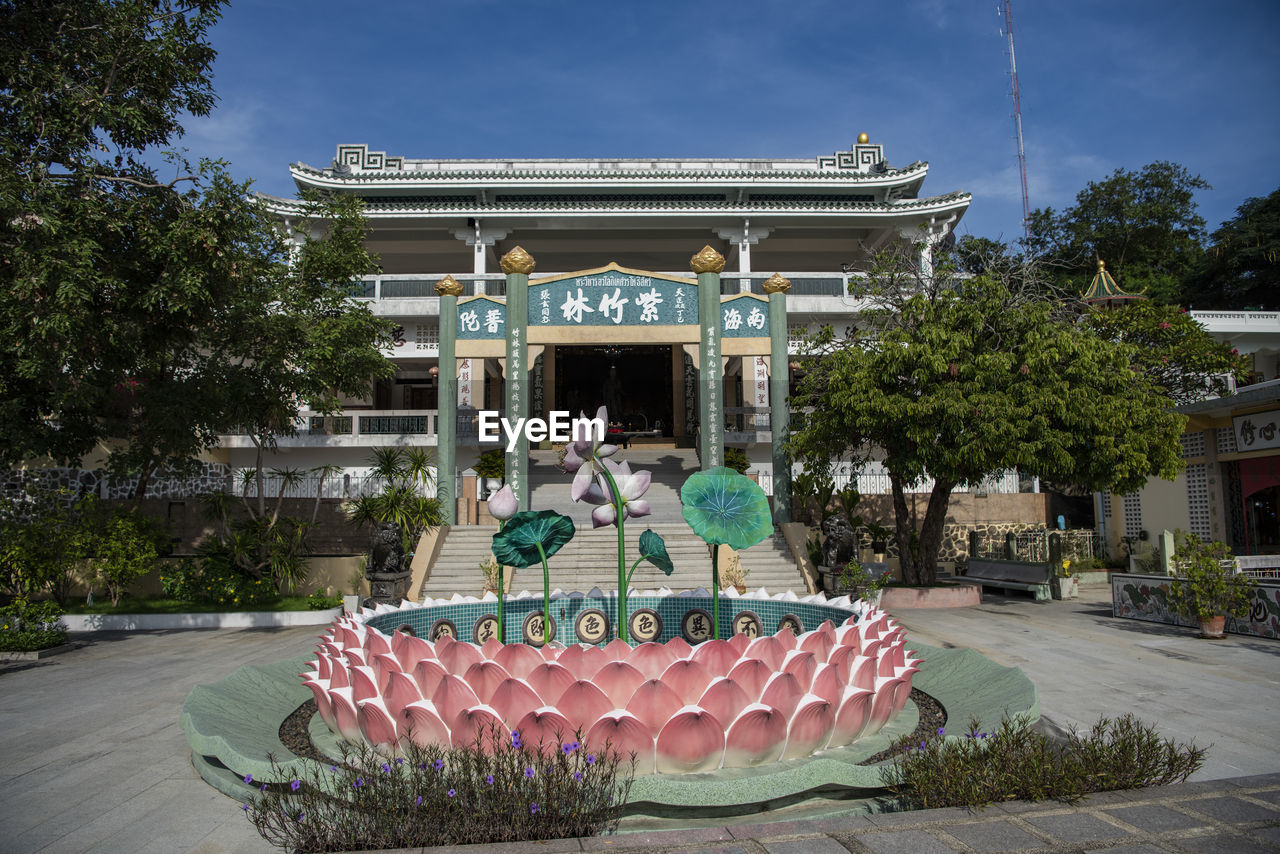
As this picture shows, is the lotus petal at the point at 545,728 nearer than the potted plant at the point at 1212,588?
Yes

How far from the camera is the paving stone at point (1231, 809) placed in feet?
10.7

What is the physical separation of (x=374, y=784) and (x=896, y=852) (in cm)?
221

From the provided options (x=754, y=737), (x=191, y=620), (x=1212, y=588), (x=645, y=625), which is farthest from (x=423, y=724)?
(x=191, y=620)

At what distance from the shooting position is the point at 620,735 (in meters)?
4.25

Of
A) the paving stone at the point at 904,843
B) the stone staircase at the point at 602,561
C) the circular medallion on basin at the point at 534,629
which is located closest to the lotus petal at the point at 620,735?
the paving stone at the point at 904,843

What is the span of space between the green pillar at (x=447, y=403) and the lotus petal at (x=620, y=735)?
1105 cm

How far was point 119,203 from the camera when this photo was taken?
405 inches

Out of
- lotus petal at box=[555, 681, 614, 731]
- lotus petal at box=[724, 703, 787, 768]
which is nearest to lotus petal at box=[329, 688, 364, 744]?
lotus petal at box=[555, 681, 614, 731]

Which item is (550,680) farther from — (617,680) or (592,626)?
(592,626)

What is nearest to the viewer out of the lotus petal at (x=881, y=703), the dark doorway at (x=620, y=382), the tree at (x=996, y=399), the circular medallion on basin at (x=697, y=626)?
the lotus petal at (x=881, y=703)

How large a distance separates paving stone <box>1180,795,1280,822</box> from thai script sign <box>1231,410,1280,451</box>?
15838 millimetres

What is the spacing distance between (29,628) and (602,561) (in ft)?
26.8

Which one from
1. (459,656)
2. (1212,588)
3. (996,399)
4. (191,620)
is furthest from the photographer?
(191,620)

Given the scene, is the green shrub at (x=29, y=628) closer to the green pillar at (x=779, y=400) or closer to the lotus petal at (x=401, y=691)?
the lotus petal at (x=401, y=691)
